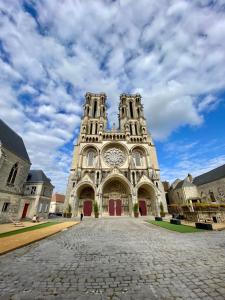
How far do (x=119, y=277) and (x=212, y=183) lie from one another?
3167 cm

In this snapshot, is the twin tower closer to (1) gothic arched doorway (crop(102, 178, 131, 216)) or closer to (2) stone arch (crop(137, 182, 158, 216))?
(1) gothic arched doorway (crop(102, 178, 131, 216))

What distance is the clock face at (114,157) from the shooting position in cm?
2894

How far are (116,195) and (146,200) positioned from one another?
227 inches

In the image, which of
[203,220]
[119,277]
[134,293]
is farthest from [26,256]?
[203,220]

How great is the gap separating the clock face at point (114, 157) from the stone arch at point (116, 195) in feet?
12.6

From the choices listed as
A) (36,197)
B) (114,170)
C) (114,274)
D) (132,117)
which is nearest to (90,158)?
(114,170)

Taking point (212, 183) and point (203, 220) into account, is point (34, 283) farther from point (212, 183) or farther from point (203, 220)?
point (212, 183)

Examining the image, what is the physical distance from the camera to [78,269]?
3.55 m

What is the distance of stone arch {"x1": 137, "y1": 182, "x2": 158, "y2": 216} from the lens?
81.3 ft

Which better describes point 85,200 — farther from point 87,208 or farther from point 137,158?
point 137,158

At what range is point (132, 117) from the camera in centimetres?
3566

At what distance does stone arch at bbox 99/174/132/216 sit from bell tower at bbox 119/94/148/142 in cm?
981

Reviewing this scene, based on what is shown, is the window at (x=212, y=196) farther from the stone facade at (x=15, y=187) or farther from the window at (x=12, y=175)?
the window at (x=12, y=175)

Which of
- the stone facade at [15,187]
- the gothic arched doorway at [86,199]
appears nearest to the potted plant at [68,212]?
the gothic arched doorway at [86,199]
